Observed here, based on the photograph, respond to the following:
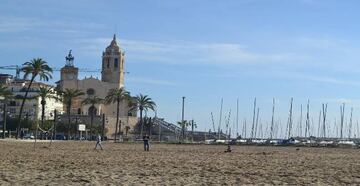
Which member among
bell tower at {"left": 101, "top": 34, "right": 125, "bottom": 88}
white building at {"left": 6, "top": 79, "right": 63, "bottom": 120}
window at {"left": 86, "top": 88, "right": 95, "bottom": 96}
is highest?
bell tower at {"left": 101, "top": 34, "right": 125, "bottom": 88}

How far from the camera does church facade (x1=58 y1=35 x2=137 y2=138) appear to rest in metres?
173

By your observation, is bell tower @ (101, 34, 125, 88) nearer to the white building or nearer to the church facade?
the church facade

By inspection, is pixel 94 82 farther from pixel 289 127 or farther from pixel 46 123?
pixel 289 127

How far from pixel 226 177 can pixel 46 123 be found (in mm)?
119493

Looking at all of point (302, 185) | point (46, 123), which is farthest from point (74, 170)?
point (46, 123)

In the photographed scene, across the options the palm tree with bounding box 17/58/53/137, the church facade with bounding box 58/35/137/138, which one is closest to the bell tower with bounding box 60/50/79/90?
the church facade with bounding box 58/35/137/138

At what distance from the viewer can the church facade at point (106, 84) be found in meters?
173

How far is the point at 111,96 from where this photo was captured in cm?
12212

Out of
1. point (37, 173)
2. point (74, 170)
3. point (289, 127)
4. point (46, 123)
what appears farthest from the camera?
point (46, 123)

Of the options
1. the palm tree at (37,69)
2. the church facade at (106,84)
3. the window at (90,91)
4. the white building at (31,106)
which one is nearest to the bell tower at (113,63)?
the church facade at (106,84)

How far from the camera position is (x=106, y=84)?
186 metres

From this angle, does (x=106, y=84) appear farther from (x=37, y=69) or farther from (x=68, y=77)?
(x=37, y=69)

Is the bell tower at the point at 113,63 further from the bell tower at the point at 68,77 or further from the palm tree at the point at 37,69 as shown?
the palm tree at the point at 37,69

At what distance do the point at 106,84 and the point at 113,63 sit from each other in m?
10.5
